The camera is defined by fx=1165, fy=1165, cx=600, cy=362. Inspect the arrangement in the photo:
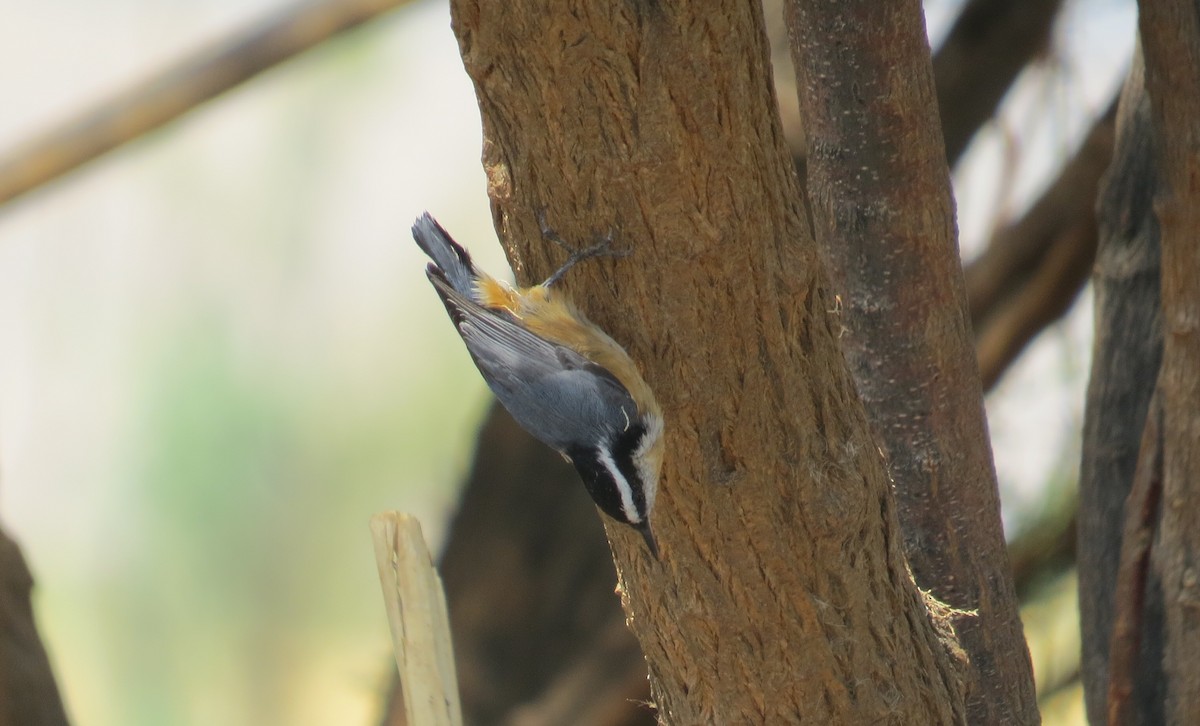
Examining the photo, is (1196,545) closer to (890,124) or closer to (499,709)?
(890,124)

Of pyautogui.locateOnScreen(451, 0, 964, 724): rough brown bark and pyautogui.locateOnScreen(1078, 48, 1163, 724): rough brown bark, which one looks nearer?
pyautogui.locateOnScreen(451, 0, 964, 724): rough brown bark

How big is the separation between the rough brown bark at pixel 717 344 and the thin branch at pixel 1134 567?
2.44ft

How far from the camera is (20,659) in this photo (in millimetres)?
3203

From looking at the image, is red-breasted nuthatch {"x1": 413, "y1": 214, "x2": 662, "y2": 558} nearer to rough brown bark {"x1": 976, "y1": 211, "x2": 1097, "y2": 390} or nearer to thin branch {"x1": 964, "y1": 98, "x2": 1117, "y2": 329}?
thin branch {"x1": 964, "y1": 98, "x2": 1117, "y2": 329}

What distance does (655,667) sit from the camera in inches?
81.1

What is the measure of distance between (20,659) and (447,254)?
1813mm

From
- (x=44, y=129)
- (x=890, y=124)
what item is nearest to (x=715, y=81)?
(x=890, y=124)

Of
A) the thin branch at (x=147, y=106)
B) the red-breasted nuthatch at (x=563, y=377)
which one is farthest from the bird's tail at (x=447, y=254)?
the thin branch at (x=147, y=106)

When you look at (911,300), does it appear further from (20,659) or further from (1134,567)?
(20,659)

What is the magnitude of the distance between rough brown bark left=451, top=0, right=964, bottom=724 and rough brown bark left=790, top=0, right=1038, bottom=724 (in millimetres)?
371

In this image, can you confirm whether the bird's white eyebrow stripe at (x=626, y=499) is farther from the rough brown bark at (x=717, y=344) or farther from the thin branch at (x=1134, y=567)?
the thin branch at (x=1134, y=567)

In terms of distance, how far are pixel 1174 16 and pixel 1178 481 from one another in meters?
0.93

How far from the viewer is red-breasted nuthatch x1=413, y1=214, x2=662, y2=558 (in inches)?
72.1

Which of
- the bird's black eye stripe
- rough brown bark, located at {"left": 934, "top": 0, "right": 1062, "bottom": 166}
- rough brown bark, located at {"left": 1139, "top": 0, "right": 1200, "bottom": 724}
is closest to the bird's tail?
the bird's black eye stripe
